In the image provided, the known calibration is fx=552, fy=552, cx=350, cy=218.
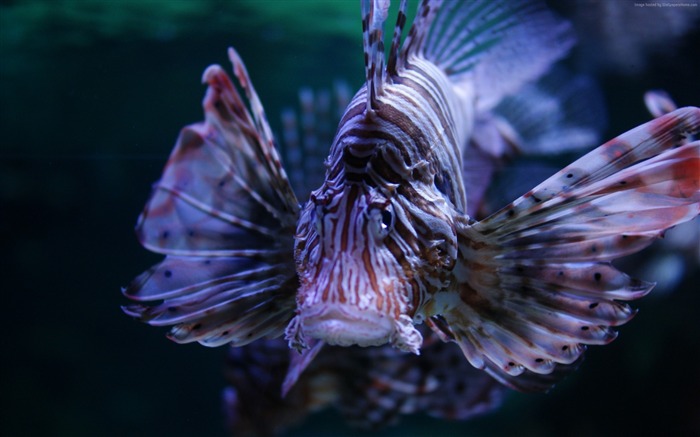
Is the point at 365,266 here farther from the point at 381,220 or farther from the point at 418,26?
the point at 418,26

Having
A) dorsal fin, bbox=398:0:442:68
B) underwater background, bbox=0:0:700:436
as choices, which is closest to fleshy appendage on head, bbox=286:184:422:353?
dorsal fin, bbox=398:0:442:68

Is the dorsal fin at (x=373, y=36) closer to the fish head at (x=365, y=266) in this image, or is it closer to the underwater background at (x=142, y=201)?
the fish head at (x=365, y=266)

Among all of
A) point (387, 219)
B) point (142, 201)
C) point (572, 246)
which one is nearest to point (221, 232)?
point (387, 219)

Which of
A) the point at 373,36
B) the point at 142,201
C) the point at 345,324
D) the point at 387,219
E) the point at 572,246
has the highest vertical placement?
the point at 373,36

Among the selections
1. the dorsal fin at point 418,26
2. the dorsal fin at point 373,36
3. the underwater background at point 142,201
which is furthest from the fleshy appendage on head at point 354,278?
the underwater background at point 142,201

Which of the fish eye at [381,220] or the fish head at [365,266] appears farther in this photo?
the fish eye at [381,220]

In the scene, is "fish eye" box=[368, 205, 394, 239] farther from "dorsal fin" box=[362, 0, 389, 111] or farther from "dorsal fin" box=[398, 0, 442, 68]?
"dorsal fin" box=[398, 0, 442, 68]
